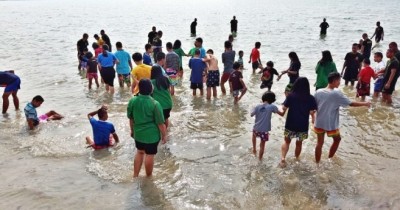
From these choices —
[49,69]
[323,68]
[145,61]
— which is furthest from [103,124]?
[49,69]

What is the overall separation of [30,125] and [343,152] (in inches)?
271

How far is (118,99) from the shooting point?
11.4m

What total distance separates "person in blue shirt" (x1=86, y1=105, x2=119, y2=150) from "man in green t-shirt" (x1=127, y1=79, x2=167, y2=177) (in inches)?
57.3

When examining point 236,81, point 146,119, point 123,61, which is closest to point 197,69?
point 236,81

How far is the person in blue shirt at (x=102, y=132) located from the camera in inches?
278

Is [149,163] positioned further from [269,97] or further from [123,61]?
[123,61]

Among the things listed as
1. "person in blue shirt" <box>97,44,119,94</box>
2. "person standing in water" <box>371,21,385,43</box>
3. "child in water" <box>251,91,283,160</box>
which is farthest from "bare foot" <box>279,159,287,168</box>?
"person standing in water" <box>371,21,385,43</box>

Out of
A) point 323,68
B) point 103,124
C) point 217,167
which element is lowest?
point 217,167

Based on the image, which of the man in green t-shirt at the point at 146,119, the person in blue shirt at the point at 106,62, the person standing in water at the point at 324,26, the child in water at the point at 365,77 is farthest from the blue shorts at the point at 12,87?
the person standing in water at the point at 324,26

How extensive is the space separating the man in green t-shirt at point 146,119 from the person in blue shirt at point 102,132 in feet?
4.77

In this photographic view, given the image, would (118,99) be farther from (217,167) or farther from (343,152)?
(343,152)

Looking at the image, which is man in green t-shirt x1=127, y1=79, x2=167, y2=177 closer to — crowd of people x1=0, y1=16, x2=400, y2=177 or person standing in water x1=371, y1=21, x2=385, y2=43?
crowd of people x1=0, y1=16, x2=400, y2=177

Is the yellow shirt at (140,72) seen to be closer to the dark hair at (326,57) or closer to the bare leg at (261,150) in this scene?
the bare leg at (261,150)

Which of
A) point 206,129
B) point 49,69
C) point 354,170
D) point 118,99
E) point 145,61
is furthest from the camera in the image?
point 49,69
